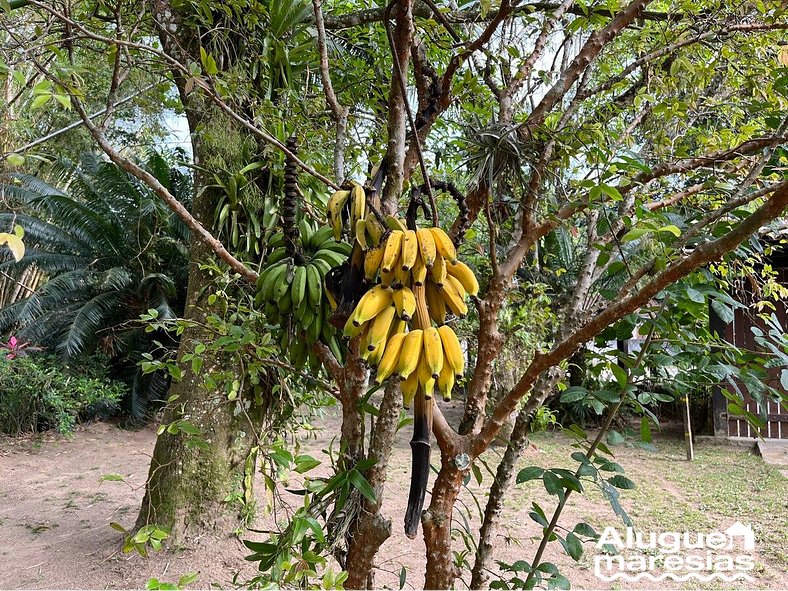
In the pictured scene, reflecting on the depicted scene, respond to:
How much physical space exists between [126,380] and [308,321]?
7288 mm

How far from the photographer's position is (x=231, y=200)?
312 centimetres

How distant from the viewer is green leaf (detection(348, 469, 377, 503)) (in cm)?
127

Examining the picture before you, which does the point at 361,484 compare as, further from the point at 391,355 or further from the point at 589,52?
the point at 589,52

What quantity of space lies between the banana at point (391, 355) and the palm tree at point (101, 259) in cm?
655

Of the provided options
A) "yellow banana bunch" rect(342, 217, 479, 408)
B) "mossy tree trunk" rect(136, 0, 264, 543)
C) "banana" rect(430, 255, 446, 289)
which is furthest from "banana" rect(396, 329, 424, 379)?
"mossy tree trunk" rect(136, 0, 264, 543)

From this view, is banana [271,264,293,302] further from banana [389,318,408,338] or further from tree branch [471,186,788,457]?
tree branch [471,186,788,457]

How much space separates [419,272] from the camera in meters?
0.98

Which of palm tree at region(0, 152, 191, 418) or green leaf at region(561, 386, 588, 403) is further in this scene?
palm tree at region(0, 152, 191, 418)

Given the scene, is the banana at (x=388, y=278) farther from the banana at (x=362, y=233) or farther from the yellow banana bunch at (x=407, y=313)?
the banana at (x=362, y=233)

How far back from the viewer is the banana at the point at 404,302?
0.96m

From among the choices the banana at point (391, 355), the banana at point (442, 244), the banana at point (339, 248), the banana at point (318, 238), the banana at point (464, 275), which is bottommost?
the banana at point (391, 355)

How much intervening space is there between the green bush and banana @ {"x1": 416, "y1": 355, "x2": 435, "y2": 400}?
6.39 meters

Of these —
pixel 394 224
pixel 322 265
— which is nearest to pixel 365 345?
pixel 394 224

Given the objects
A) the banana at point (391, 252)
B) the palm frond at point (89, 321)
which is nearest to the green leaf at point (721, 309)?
the banana at point (391, 252)
